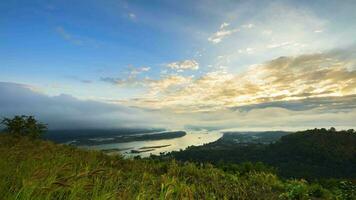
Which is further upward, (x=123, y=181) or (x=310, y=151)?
(x=123, y=181)

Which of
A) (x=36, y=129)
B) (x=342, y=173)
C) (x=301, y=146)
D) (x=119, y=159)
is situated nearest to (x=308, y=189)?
(x=119, y=159)

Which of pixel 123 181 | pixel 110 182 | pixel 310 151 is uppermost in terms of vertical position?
pixel 110 182

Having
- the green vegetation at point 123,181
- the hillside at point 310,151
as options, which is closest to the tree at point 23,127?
the green vegetation at point 123,181

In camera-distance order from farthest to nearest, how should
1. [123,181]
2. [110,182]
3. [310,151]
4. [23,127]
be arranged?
[310,151] < [23,127] < [123,181] < [110,182]

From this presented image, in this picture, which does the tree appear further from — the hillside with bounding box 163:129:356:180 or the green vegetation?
the hillside with bounding box 163:129:356:180

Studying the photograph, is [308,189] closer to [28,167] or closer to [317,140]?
[28,167]

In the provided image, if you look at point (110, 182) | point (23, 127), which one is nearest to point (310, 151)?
point (23, 127)

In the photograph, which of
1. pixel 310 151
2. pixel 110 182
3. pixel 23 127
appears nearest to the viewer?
pixel 110 182

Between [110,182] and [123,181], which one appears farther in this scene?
[123,181]

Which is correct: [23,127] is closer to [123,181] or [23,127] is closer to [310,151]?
[123,181]

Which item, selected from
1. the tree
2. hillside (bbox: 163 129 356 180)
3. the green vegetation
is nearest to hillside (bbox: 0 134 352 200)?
the green vegetation
